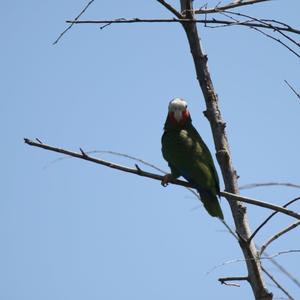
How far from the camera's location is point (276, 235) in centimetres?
297

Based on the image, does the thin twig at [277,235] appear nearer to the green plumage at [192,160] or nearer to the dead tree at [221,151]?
the dead tree at [221,151]

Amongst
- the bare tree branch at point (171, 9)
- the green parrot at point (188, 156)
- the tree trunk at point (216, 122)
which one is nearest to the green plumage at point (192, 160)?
the green parrot at point (188, 156)

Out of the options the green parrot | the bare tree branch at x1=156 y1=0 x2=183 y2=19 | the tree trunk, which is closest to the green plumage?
the green parrot

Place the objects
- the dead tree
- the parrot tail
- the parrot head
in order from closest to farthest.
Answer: the dead tree → the parrot tail → the parrot head

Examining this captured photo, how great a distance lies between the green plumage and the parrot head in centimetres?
3

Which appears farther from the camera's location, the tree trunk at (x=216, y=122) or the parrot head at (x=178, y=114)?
the parrot head at (x=178, y=114)

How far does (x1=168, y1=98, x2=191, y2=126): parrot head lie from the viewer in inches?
234

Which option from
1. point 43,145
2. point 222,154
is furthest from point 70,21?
point 222,154

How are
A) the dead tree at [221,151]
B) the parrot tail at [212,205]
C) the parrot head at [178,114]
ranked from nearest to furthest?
the dead tree at [221,151], the parrot tail at [212,205], the parrot head at [178,114]

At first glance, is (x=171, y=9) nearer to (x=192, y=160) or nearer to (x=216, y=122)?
(x=216, y=122)

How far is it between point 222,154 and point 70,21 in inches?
43.1

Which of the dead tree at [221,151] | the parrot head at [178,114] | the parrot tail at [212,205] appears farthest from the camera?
the parrot head at [178,114]

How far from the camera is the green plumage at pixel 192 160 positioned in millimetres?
4848

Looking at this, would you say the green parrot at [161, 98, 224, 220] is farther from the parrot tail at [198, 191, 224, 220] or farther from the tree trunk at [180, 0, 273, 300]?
the tree trunk at [180, 0, 273, 300]
